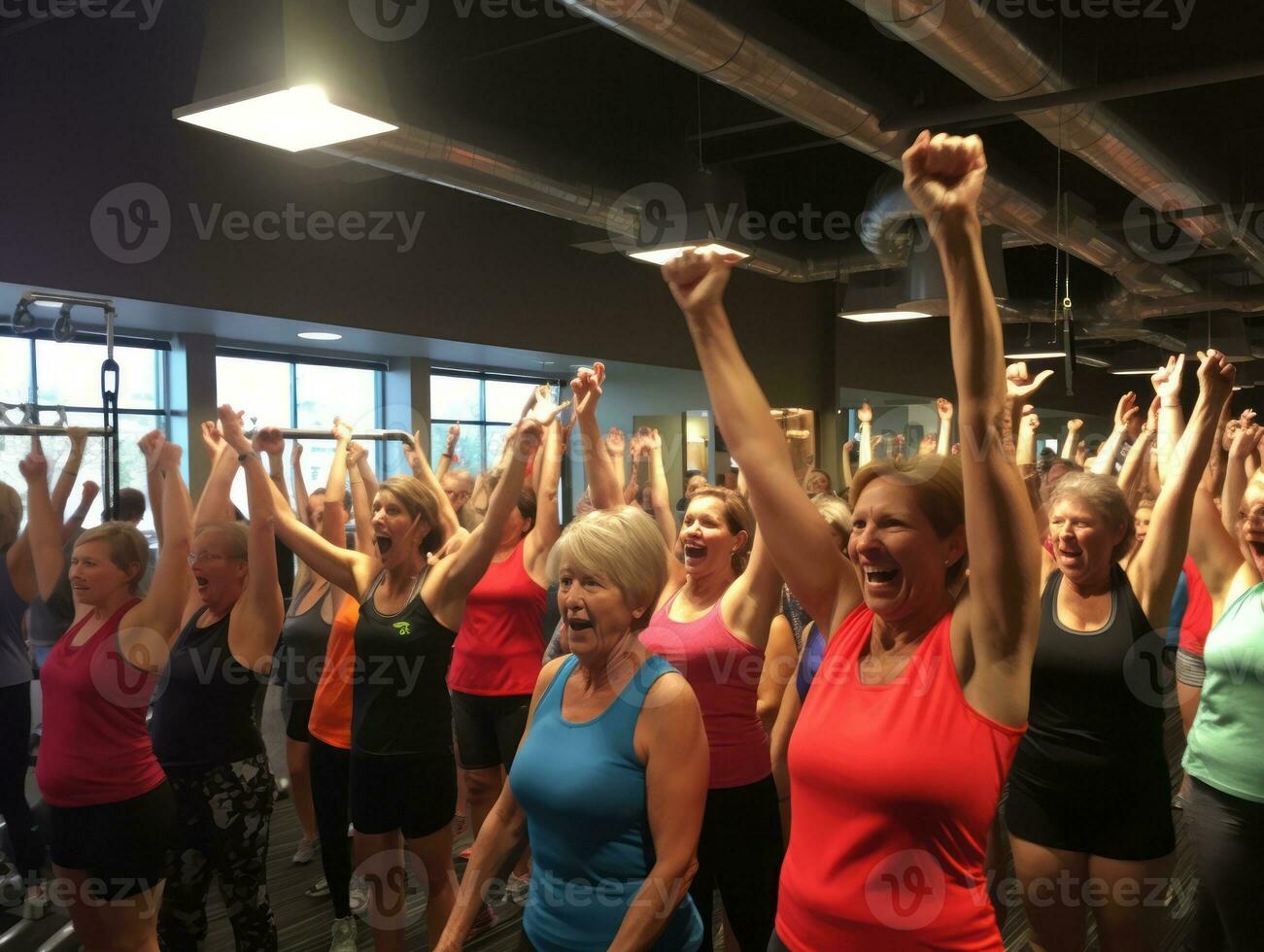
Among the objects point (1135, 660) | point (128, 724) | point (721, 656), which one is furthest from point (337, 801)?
point (1135, 660)

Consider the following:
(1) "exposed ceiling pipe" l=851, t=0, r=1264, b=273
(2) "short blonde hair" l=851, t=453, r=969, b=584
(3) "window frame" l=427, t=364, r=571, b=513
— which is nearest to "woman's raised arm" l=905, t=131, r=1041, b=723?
(2) "short blonde hair" l=851, t=453, r=969, b=584

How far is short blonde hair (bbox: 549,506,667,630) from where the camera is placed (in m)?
1.89

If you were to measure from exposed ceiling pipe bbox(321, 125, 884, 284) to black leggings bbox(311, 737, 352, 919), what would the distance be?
2.46 m

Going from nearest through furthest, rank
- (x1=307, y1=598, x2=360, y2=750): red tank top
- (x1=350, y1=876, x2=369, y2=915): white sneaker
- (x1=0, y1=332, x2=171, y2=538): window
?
(x1=307, y1=598, x2=360, y2=750): red tank top
(x1=350, y1=876, x2=369, y2=915): white sneaker
(x1=0, y1=332, x2=171, y2=538): window

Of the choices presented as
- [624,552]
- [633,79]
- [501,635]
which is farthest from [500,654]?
[633,79]

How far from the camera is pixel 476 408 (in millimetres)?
10914

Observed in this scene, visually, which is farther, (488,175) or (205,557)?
(488,175)

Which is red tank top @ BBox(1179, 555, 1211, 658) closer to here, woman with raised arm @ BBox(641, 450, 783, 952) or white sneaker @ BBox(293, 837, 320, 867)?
woman with raised arm @ BBox(641, 450, 783, 952)

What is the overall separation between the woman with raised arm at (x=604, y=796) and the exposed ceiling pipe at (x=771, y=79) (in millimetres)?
2250

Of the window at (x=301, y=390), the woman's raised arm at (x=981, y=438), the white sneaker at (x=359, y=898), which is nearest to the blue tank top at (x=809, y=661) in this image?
the woman's raised arm at (x=981, y=438)

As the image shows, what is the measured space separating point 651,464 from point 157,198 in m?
3.33

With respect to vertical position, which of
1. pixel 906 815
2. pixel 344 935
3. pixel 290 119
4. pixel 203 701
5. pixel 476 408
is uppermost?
pixel 290 119

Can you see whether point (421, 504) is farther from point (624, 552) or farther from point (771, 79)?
point (771, 79)

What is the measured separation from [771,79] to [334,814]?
3.26 m
